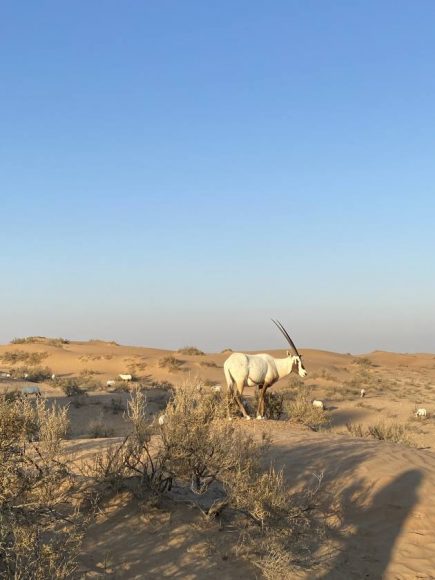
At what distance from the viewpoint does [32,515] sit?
13.5 ft

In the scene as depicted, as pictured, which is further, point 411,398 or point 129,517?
point 411,398

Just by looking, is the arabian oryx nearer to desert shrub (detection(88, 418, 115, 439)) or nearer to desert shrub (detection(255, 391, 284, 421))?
desert shrub (detection(255, 391, 284, 421))

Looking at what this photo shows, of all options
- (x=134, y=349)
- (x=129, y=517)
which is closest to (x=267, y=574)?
(x=129, y=517)

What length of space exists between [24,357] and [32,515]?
3035 centimetres

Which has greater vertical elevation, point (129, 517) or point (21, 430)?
point (21, 430)

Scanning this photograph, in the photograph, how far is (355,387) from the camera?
26422 millimetres

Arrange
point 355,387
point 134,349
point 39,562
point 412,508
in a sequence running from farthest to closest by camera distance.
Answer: point 134,349
point 355,387
point 412,508
point 39,562

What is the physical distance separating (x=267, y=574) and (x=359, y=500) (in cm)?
263

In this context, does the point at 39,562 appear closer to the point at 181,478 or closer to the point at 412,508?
the point at 181,478

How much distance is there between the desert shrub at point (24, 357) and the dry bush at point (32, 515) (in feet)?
90.5

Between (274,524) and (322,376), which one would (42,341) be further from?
(274,524)

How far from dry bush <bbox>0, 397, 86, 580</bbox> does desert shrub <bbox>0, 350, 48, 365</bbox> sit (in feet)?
90.5

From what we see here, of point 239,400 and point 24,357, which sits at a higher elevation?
point 239,400

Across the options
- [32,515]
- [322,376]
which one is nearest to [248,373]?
[32,515]
